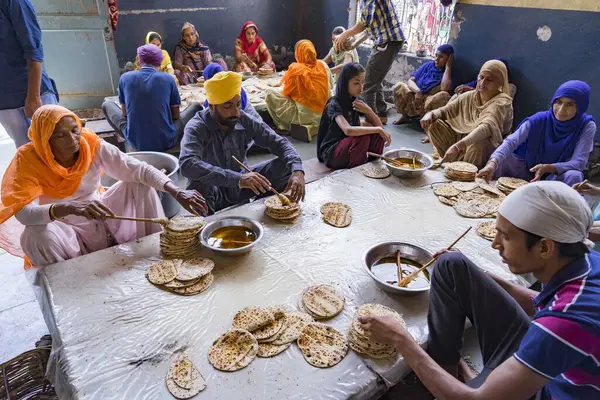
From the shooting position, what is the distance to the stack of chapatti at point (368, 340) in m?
1.67

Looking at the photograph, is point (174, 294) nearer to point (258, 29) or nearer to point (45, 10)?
point (45, 10)

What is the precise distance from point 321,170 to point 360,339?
2617 mm

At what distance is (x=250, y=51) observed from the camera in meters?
8.25

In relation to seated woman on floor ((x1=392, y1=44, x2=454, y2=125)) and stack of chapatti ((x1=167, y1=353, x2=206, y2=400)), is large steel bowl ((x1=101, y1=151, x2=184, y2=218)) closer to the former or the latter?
stack of chapatti ((x1=167, y1=353, x2=206, y2=400))

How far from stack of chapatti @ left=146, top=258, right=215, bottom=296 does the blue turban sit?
2788mm

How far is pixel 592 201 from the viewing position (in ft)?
10.4

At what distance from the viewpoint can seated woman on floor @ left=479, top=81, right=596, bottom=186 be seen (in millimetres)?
3264

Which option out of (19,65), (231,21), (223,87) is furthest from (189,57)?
(223,87)

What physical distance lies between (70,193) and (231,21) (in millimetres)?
7130

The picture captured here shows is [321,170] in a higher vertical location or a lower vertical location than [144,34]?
lower

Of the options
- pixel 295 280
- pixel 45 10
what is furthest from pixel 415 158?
pixel 45 10

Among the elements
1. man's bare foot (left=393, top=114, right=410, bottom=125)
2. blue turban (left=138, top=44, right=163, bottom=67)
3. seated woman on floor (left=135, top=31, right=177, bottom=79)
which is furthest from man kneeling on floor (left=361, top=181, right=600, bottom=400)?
seated woman on floor (left=135, top=31, right=177, bottom=79)

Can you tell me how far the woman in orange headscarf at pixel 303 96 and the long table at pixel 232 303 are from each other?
3054 millimetres

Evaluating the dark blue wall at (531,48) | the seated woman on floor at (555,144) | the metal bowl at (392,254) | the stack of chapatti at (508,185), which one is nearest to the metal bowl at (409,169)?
the seated woman on floor at (555,144)
